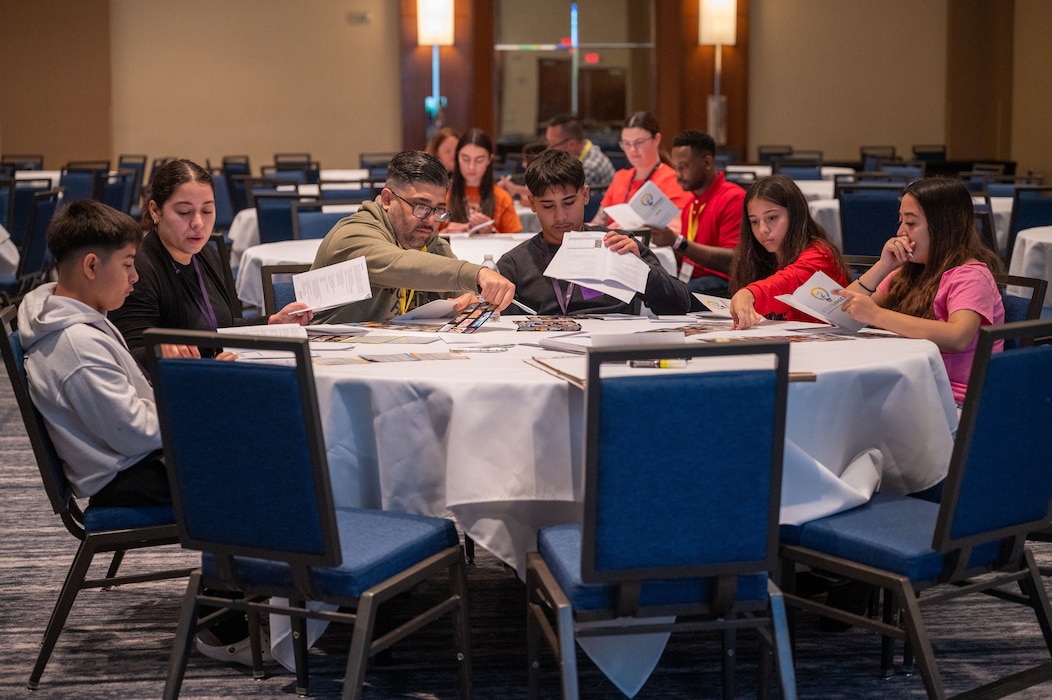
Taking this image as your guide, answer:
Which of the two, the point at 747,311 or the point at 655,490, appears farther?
the point at 747,311

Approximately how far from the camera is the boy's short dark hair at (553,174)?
3.61 metres

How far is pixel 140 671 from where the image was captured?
9.36 ft

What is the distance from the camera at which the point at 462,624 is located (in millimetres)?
2477

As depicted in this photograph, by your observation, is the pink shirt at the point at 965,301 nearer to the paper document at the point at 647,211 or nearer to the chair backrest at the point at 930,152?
the paper document at the point at 647,211

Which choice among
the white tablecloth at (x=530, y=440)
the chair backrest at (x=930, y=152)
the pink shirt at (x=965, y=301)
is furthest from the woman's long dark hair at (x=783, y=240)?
the chair backrest at (x=930, y=152)

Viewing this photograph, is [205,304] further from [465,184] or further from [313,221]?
[465,184]

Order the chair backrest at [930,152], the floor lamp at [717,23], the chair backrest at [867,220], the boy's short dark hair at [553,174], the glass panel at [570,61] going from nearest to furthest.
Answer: the boy's short dark hair at [553,174] < the chair backrest at [867,220] < the chair backrest at [930,152] < the floor lamp at [717,23] < the glass panel at [570,61]

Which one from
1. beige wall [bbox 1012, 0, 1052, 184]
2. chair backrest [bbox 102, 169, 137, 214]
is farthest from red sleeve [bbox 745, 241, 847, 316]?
beige wall [bbox 1012, 0, 1052, 184]

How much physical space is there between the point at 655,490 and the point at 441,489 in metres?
0.63

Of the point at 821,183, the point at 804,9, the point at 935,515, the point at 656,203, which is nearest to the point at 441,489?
the point at 935,515

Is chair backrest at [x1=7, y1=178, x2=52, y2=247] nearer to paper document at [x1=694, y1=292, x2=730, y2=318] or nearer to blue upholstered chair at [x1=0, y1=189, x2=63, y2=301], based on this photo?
blue upholstered chair at [x1=0, y1=189, x2=63, y2=301]

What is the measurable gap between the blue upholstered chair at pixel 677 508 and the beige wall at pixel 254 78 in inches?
Answer: 553

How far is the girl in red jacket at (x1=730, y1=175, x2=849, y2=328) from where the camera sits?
351 cm

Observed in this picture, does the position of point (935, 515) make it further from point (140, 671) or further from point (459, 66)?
point (459, 66)
